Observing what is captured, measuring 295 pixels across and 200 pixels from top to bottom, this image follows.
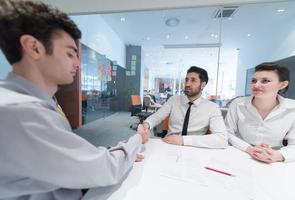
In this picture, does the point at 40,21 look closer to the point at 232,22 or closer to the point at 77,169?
the point at 77,169

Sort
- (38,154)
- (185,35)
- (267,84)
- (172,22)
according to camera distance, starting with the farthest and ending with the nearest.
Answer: (185,35)
(172,22)
(267,84)
(38,154)

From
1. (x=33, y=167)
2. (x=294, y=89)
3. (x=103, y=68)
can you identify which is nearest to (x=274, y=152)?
(x=33, y=167)

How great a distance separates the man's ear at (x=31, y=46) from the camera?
2.15 feet

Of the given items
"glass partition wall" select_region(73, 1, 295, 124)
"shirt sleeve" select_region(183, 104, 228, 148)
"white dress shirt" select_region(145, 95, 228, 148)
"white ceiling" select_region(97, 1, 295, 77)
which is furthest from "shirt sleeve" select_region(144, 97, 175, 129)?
"white ceiling" select_region(97, 1, 295, 77)

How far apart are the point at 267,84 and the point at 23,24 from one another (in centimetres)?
163

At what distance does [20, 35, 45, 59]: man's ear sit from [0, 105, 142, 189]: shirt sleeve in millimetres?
247

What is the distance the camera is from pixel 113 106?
797cm

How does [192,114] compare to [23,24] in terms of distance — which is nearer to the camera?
[23,24]

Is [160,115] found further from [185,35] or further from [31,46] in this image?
[185,35]

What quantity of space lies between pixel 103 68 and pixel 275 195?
5939mm

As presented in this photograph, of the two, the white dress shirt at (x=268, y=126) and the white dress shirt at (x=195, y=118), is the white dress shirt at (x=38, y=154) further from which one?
the white dress shirt at (x=268, y=126)

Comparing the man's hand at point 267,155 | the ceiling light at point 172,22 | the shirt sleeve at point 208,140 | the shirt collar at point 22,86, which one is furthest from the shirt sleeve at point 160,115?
the ceiling light at point 172,22

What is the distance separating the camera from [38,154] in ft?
1.72

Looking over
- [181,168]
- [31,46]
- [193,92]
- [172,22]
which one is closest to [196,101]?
[193,92]
